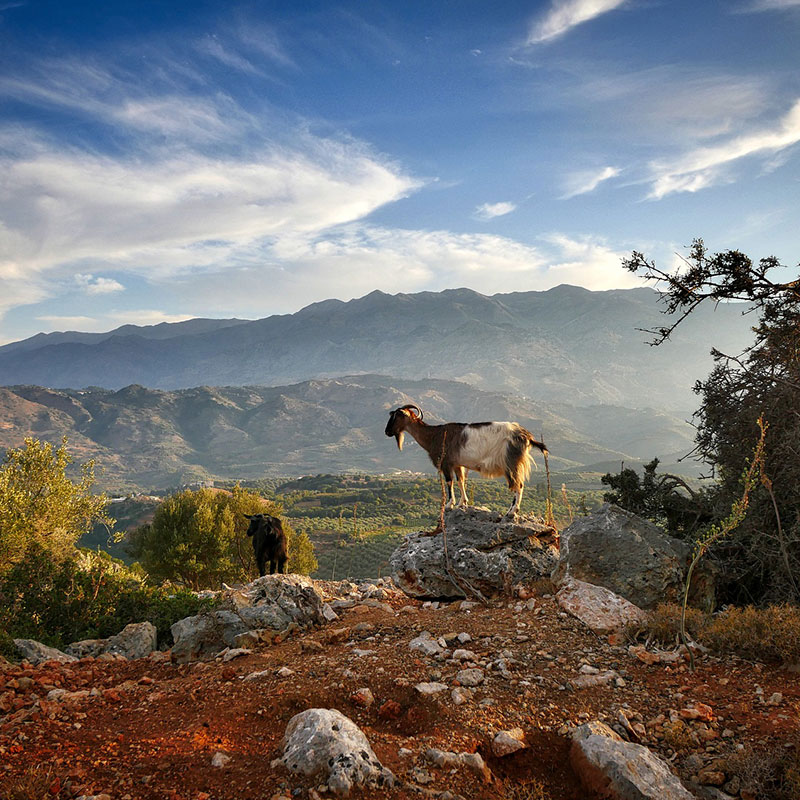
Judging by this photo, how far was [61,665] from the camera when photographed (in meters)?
7.64

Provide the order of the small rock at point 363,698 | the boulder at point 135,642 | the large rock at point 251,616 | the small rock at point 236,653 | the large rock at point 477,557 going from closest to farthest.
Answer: the small rock at point 363,698
the small rock at point 236,653
the large rock at point 251,616
the boulder at point 135,642
the large rock at point 477,557

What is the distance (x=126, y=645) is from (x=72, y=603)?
2613 millimetres

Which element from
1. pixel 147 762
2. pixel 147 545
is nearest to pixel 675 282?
pixel 147 762

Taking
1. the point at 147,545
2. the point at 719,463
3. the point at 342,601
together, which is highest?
the point at 719,463

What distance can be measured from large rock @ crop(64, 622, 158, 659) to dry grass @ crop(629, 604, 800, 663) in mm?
8555

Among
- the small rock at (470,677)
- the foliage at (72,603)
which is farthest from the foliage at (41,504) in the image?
the small rock at (470,677)

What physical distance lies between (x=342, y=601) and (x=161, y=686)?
459 cm

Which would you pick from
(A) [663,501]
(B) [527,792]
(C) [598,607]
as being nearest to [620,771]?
(B) [527,792]

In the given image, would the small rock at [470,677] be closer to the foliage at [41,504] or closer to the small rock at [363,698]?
the small rock at [363,698]

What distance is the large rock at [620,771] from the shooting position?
4113mm

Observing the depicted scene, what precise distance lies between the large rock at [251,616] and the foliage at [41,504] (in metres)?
7.13

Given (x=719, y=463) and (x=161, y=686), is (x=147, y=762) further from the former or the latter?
(x=719, y=463)

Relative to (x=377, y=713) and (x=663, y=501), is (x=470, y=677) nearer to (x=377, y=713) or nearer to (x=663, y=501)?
(x=377, y=713)

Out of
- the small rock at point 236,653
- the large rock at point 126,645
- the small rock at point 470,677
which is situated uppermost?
the small rock at point 470,677
